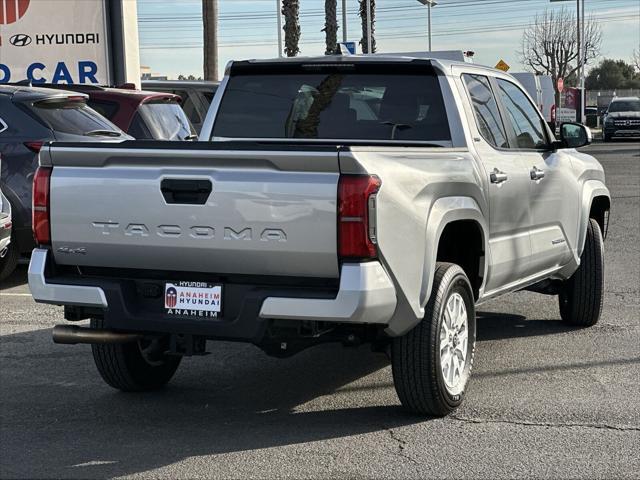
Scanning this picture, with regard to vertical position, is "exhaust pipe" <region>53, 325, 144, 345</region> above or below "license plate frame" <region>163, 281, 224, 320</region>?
below

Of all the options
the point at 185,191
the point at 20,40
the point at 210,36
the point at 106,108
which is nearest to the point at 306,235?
the point at 185,191

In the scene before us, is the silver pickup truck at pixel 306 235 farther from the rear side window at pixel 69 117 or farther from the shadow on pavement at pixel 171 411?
the rear side window at pixel 69 117

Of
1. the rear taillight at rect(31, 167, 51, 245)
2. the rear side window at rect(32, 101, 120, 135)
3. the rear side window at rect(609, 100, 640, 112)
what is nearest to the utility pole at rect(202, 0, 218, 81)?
the rear side window at rect(32, 101, 120, 135)

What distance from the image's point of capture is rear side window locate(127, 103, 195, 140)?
11.8 metres

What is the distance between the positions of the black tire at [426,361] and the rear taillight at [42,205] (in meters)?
1.87

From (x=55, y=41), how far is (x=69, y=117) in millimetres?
8392

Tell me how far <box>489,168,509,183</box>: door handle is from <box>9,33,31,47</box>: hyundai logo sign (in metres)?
13.4

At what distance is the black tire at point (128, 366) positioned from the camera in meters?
6.12

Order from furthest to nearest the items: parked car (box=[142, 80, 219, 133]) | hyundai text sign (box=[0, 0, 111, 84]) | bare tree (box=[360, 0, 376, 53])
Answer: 1. bare tree (box=[360, 0, 376, 53])
2. hyundai text sign (box=[0, 0, 111, 84])
3. parked car (box=[142, 80, 219, 133])

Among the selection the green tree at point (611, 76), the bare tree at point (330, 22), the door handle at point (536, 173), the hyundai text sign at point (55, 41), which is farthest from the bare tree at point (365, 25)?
the green tree at point (611, 76)

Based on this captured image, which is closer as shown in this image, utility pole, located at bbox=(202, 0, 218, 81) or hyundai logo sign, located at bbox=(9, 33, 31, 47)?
hyundai logo sign, located at bbox=(9, 33, 31, 47)

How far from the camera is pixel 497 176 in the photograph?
6.39 metres

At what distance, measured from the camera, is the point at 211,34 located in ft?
85.8

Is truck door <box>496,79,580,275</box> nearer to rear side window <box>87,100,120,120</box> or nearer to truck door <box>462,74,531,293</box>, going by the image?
truck door <box>462,74,531,293</box>
